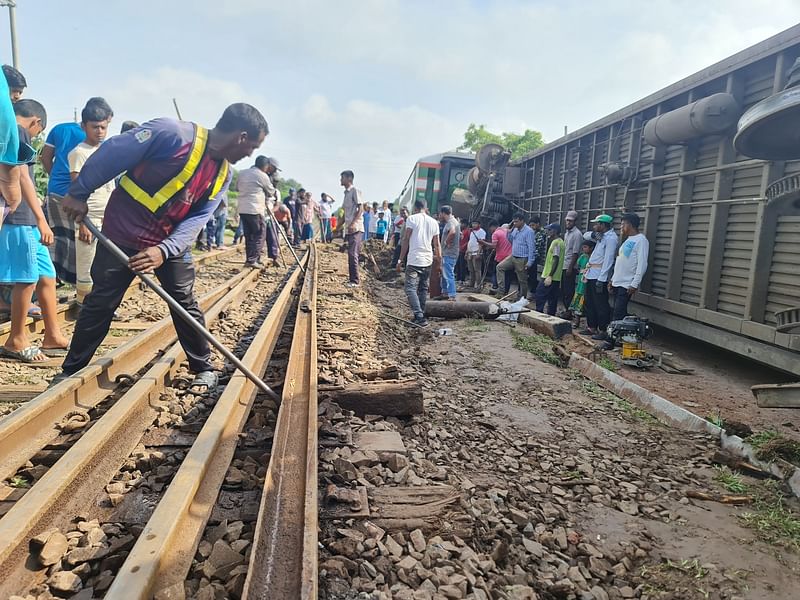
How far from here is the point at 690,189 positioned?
20.9ft

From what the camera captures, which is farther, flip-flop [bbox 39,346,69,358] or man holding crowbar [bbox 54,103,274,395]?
flip-flop [bbox 39,346,69,358]

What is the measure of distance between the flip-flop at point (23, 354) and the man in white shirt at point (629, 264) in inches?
243

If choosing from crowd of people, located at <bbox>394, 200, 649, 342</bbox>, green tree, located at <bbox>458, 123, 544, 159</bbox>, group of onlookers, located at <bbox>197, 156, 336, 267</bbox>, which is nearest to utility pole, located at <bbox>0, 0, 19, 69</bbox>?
group of onlookers, located at <bbox>197, 156, 336, 267</bbox>

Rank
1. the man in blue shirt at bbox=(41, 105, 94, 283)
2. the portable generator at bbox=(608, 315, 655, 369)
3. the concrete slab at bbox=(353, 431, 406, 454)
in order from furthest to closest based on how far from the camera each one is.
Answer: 1. the portable generator at bbox=(608, 315, 655, 369)
2. the man in blue shirt at bbox=(41, 105, 94, 283)
3. the concrete slab at bbox=(353, 431, 406, 454)

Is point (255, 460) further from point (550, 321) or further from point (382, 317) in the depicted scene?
point (550, 321)

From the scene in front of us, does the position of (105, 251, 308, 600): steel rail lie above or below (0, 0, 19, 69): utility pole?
below

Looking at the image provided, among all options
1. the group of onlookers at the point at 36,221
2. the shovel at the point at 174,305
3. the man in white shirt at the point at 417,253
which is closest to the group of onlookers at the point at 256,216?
the man in white shirt at the point at 417,253

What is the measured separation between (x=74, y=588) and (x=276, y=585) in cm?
65

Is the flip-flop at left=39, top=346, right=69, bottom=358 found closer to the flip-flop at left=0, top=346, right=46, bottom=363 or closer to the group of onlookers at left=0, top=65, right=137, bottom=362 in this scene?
the group of onlookers at left=0, top=65, right=137, bottom=362

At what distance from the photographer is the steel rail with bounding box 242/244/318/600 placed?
5.09 ft

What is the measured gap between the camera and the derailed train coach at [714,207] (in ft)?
16.1

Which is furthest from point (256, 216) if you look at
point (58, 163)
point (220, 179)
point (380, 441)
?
point (380, 441)

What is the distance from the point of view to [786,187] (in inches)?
107

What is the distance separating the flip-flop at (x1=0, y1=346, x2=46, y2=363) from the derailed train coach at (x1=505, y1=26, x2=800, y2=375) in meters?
5.00
